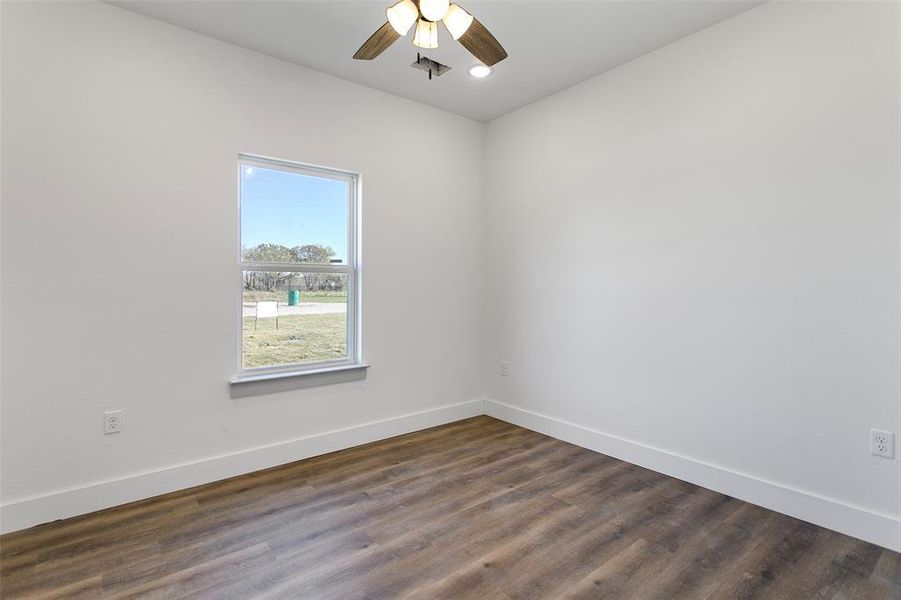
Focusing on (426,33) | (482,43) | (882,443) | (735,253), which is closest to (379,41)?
(426,33)

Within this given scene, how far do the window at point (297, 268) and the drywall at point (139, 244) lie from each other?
0.13 metres

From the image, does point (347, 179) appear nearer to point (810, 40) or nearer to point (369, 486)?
point (369, 486)

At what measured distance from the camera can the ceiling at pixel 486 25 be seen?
246 centimetres

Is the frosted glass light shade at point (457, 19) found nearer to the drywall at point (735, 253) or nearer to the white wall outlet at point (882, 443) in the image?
the drywall at point (735, 253)

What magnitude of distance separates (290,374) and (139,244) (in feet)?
3.93

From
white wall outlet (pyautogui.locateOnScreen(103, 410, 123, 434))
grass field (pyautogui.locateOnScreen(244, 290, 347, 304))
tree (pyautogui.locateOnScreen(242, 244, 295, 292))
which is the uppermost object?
tree (pyautogui.locateOnScreen(242, 244, 295, 292))

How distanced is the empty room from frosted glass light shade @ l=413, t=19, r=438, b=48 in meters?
0.01

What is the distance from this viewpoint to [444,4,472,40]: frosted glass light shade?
6.08 feet

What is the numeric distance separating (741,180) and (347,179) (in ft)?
8.61

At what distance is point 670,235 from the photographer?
113 inches

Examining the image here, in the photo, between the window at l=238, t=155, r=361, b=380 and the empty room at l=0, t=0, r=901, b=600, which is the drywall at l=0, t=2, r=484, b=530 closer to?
the empty room at l=0, t=0, r=901, b=600

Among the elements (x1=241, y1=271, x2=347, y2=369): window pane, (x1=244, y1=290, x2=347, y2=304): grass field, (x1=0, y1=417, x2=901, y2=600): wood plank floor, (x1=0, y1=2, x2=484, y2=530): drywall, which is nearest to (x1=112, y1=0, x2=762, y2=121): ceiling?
(x1=0, y1=2, x2=484, y2=530): drywall

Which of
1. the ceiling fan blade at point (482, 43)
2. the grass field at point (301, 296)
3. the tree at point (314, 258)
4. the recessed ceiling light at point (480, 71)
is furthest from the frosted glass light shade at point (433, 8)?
the grass field at point (301, 296)

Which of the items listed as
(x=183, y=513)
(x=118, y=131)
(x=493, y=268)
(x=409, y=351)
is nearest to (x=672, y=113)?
(x=493, y=268)
